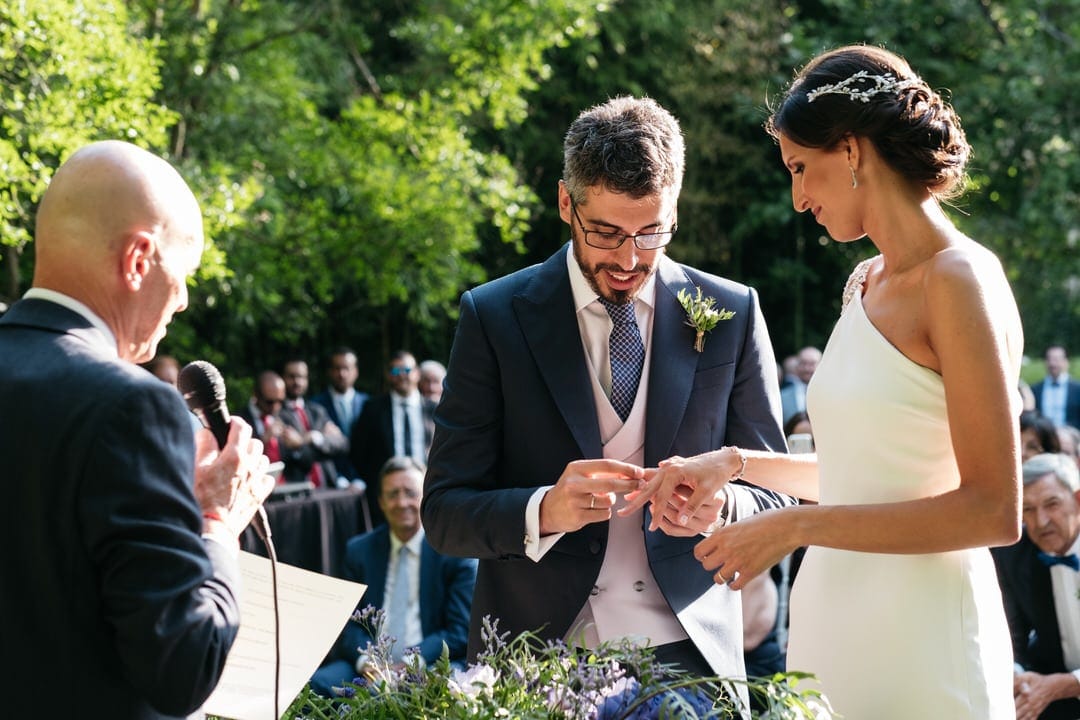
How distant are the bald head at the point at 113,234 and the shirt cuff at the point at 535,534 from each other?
104 centimetres

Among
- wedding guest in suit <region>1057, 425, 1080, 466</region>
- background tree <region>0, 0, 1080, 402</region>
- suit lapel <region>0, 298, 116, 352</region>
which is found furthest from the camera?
wedding guest in suit <region>1057, 425, 1080, 466</region>

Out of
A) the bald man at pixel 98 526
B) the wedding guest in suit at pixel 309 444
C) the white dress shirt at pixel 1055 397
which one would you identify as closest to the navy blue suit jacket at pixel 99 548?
the bald man at pixel 98 526

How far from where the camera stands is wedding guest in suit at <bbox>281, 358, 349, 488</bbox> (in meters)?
9.76

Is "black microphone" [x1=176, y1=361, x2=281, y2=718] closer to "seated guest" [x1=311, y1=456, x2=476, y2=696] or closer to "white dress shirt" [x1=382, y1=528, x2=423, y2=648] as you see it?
"seated guest" [x1=311, y1=456, x2=476, y2=696]

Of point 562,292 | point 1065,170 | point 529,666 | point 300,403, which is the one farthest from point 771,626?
point 1065,170

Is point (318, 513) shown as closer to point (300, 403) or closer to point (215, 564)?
point (300, 403)

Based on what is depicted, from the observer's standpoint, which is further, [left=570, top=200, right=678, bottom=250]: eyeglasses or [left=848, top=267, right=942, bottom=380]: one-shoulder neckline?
[left=570, top=200, right=678, bottom=250]: eyeglasses

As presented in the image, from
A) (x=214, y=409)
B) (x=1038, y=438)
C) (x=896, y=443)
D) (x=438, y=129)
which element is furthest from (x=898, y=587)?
(x=438, y=129)

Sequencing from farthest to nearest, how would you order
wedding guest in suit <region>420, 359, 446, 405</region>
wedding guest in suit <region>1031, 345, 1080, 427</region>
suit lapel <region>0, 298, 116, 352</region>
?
→ wedding guest in suit <region>1031, 345, 1080, 427</region> < wedding guest in suit <region>420, 359, 446, 405</region> < suit lapel <region>0, 298, 116, 352</region>

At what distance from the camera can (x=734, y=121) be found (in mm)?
15359

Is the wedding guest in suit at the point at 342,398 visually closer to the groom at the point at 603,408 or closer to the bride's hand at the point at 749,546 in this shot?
the groom at the point at 603,408

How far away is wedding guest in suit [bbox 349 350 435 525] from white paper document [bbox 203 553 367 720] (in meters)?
7.88

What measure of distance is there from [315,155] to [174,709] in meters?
8.46

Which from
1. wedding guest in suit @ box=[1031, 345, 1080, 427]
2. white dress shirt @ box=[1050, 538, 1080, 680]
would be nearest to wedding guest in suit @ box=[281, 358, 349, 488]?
white dress shirt @ box=[1050, 538, 1080, 680]
